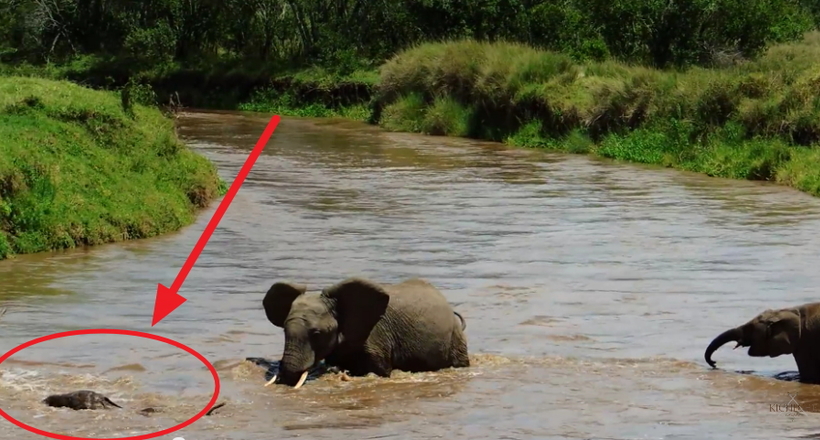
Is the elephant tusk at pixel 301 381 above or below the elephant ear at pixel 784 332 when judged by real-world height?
below

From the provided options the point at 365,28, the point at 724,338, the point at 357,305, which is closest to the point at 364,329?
the point at 357,305

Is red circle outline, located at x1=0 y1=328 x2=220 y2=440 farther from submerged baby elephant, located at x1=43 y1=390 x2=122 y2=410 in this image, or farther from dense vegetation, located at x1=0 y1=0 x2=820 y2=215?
dense vegetation, located at x1=0 y1=0 x2=820 y2=215

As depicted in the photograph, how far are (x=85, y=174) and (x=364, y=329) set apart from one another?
9447 mm

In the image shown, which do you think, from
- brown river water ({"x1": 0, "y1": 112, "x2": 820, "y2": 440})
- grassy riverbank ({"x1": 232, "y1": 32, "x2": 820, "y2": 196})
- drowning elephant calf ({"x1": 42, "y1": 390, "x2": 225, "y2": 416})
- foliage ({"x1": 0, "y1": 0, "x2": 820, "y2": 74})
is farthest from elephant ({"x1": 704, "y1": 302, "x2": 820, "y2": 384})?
foliage ({"x1": 0, "y1": 0, "x2": 820, "y2": 74})

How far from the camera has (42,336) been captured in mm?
12648

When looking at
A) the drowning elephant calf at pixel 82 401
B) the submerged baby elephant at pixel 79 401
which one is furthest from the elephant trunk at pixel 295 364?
the submerged baby elephant at pixel 79 401

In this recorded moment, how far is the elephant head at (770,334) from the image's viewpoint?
1127cm

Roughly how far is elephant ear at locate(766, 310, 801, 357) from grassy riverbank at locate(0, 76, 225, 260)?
976cm

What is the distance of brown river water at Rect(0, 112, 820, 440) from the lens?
32.8 feet

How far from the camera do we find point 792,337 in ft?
37.0

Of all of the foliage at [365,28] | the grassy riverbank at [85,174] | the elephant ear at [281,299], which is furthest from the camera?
the foliage at [365,28]

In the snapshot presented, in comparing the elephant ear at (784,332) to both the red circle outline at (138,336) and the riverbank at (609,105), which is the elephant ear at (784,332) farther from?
the riverbank at (609,105)

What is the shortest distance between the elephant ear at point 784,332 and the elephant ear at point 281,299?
4.02 meters

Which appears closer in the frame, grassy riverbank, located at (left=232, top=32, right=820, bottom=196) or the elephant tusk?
the elephant tusk
